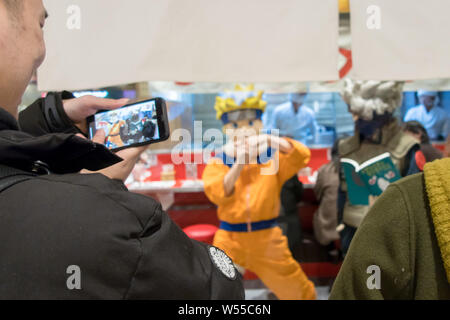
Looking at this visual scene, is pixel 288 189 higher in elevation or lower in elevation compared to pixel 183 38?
lower

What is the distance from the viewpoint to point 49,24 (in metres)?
0.95

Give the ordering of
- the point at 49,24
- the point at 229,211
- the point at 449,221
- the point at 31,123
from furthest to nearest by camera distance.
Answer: the point at 229,211, the point at 49,24, the point at 31,123, the point at 449,221

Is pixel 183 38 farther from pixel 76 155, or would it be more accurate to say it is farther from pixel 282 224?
pixel 282 224

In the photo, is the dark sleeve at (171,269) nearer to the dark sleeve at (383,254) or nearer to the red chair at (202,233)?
the dark sleeve at (383,254)

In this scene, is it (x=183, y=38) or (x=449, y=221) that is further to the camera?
(x=183, y=38)

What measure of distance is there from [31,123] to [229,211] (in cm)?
115

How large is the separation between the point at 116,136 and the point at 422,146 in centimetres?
180

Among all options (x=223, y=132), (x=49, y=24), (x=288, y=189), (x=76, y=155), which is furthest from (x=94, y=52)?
(x=288, y=189)

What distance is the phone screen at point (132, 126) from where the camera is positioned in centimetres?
77

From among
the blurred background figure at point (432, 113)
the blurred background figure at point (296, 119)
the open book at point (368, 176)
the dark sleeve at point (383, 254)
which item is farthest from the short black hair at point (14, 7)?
the blurred background figure at point (432, 113)

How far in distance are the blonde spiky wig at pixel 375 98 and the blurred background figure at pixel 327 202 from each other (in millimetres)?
466

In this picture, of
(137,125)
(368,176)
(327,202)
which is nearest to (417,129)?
(327,202)

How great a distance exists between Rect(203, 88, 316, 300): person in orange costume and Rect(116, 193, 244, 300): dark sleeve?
1.21 meters

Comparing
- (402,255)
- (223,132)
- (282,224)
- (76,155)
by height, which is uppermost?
(76,155)
